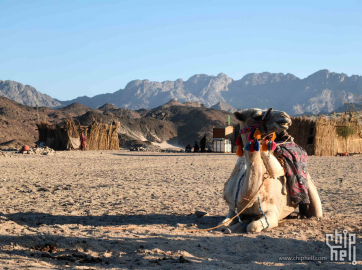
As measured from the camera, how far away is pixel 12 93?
594ft

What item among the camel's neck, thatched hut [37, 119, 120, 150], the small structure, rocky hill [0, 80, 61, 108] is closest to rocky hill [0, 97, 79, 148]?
thatched hut [37, 119, 120, 150]

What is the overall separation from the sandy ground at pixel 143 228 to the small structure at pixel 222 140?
1822 cm

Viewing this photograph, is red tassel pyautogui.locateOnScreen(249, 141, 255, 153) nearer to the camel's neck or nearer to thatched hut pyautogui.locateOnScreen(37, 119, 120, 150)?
the camel's neck

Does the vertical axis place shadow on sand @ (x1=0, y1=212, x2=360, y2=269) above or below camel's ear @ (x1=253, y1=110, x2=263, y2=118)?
below

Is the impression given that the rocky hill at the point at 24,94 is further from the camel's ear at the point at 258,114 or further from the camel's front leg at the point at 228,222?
the camel's ear at the point at 258,114

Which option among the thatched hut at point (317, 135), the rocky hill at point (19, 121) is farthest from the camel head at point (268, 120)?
the rocky hill at point (19, 121)

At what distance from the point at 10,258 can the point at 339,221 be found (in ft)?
15.6

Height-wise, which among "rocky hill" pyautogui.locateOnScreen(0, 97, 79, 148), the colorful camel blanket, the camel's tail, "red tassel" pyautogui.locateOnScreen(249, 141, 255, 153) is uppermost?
"rocky hill" pyautogui.locateOnScreen(0, 97, 79, 148)

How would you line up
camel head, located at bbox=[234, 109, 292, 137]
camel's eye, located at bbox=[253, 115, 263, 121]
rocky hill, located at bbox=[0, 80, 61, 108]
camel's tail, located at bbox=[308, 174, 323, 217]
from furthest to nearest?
rocky hill, located at bbox=[0, 80, 61, 108] < camel's tail, located at bbox=[308, 174, 323, 217] < camel's eye, located at bbox=[253, 115, 263, 121] < camel head, located at bbox=[234, 109, 292, 137]

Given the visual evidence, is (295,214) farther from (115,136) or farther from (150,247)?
(115,136)

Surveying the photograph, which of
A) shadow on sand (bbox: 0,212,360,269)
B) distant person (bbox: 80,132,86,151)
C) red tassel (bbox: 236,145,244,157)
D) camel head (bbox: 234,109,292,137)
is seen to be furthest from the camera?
distant person (bbox: 80,132,86,151)

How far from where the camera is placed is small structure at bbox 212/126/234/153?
94.7 ft

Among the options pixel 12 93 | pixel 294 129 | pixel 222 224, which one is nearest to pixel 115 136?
pixel 294 129

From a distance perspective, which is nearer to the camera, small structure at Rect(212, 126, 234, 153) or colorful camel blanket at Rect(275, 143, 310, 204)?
colorful camel blanket at Rect(275, 143, 310, 204)
